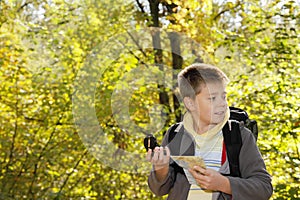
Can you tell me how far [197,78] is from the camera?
103 inches

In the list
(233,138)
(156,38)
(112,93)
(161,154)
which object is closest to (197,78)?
(233,138)

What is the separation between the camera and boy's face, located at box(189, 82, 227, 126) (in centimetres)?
250

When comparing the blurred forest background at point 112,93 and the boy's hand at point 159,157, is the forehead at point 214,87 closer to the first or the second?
the boy's hand at point 159,157

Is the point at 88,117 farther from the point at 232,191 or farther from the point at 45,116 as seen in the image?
the point at 232,191

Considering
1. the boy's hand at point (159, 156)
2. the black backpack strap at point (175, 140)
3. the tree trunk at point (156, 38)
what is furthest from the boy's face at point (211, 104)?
the tree trunk at point (156, 38)

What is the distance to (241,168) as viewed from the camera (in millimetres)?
2428

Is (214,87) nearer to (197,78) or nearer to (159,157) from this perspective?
(197,78)

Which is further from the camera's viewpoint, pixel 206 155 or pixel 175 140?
pixel 175 140

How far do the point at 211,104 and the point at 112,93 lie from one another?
5.11 m

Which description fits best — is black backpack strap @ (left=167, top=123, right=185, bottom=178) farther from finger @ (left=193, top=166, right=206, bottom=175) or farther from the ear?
finger @ (left=193, top=166, right=206, bottom=175)

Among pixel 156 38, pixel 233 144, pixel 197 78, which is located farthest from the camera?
pixel 156 38

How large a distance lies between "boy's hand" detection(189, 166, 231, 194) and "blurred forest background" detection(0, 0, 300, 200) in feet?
11.7

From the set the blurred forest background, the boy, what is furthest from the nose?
the blurred forest background

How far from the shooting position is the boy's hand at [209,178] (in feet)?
7.54
